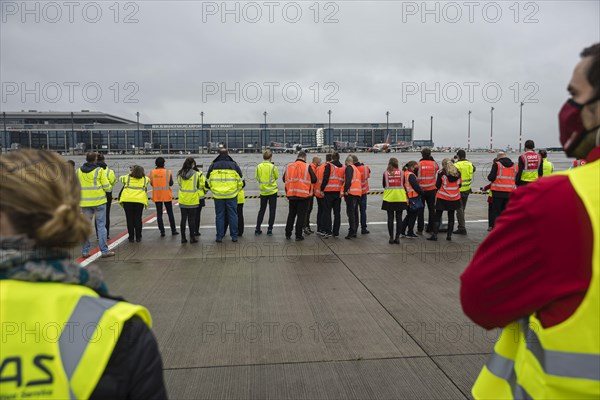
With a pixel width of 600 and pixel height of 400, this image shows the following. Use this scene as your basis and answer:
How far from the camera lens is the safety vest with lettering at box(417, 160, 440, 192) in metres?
9.68

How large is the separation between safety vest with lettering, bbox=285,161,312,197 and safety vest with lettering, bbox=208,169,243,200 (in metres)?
1.16

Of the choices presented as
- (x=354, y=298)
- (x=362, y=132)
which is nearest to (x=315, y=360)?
(x=354, y=298)

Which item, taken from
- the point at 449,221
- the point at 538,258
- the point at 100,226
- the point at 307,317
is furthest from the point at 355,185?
the point at 538,258

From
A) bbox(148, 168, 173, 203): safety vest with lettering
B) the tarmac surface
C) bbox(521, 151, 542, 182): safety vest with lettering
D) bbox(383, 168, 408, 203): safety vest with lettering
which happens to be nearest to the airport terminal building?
bbox(148, 168, 173, 203): safety vest with lettering

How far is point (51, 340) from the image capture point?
1270mm

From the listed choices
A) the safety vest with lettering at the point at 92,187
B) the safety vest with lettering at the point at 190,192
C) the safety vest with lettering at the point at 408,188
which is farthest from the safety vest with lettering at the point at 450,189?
the safety vest with lettering at the point at 92,187

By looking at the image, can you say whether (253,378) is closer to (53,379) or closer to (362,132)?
(53,379)

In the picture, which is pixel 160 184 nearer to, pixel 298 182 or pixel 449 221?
pixel 298 182

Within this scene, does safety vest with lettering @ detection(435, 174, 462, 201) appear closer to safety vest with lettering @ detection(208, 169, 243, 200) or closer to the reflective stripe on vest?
the reflective stripe on vest

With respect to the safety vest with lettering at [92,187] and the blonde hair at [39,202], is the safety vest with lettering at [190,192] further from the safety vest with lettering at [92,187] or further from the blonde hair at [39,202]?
the blonde hair at [39,202]

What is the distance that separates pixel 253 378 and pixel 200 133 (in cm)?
11345

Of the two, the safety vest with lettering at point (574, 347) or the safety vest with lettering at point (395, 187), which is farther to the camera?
the safety vest with lettering at point (395, 187)

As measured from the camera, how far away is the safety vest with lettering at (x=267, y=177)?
32.8 feet

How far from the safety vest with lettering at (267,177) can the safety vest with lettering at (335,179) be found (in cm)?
125
